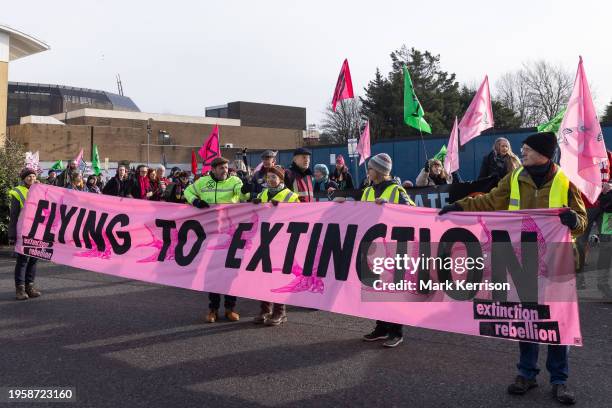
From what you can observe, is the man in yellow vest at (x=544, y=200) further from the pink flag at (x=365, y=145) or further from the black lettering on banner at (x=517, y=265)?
the pink flag at (x=365, y=145)

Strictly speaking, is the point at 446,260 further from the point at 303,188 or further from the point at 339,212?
the point at 303,188

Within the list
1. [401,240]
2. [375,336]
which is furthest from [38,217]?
[401,240]

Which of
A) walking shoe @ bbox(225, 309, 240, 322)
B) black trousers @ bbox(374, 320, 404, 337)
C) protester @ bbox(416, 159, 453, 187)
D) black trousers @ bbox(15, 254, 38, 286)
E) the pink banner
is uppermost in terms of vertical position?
protester @ bbox(416, 159, 453, 187)

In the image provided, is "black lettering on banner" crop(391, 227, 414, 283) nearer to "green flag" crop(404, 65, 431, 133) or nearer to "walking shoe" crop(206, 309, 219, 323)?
"walking shoe" crop(206, 309, 219, 323)

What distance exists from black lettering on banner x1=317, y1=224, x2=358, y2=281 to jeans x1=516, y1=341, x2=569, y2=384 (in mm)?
1659

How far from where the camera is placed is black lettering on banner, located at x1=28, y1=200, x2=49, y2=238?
7906 mm

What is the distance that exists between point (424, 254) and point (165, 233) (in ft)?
10.2

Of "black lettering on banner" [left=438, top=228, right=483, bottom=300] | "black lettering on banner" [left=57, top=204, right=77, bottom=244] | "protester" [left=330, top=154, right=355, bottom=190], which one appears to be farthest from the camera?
"protester" [left=330, top=154, right=355, bottom=190]

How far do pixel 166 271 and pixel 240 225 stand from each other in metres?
1.03

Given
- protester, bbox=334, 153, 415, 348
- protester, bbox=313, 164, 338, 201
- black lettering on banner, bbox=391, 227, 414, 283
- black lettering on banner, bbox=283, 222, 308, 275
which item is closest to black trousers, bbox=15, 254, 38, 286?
black lettering on banner, bbox=283, 222, 308, 275

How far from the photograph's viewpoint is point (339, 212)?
5.69m

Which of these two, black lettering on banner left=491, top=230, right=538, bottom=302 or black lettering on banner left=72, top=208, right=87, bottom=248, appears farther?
black lettering on banner left=72, top=208, right=87, bottom=248

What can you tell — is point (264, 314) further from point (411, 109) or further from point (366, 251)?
point (411, 109)

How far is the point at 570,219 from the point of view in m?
4.42
